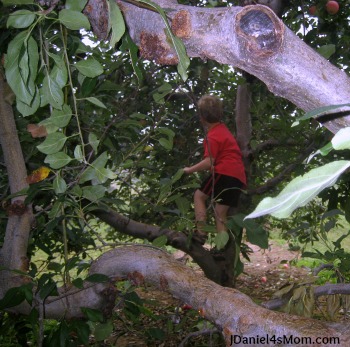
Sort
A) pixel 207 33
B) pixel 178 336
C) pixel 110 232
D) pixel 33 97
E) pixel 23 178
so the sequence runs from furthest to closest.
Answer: pixel 110 232
pixel 178 336
pixel 23 178
pixel 33 97
pixel 207 33

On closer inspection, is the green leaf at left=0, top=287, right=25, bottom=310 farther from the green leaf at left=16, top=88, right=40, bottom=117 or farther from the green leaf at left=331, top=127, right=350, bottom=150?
the green leaf at left=331, top=127, right=350, bottom=150

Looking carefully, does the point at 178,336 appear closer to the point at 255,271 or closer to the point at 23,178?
the point at 23,178

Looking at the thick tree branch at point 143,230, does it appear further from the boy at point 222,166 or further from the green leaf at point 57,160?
the green leaf at point 57,160

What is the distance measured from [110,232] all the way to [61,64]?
10.0 feet

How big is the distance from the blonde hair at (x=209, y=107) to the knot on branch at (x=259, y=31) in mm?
2689

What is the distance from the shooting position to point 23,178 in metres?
1.64

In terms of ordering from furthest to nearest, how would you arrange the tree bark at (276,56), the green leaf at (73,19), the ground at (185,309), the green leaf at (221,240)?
the ground at (185,309) < the green leaf at (221,240) < the green leaf at (73,19) < the tree bark at (276,56)

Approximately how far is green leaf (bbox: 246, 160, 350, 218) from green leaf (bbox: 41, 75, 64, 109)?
33.0 inches

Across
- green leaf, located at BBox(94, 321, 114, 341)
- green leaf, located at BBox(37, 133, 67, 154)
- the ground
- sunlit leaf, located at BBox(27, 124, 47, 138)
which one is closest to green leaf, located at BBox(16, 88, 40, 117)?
green leaf, located at BBox(37, 133, 67, 154)

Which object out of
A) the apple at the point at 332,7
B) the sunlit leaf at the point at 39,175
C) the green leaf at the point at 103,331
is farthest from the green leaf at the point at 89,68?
the apple at the point at 332,7

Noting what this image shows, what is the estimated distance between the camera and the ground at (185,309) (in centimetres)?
287

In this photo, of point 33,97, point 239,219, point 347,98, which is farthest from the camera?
point 239,219

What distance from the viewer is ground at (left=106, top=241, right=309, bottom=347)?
2.87 meters

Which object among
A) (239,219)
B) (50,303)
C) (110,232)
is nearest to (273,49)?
(50,303)
